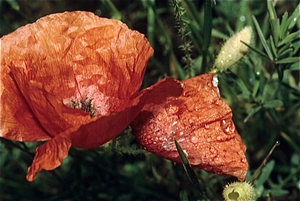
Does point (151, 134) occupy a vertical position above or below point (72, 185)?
above

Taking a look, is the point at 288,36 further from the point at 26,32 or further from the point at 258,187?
the point at 26,32

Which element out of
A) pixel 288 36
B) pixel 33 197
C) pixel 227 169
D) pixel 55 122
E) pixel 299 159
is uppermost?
pixel 288 36

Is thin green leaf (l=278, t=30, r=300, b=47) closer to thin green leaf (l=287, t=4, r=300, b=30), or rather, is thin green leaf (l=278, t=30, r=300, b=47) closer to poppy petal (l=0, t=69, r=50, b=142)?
thin green leaf (l=287, t=4, r=300, b=30)

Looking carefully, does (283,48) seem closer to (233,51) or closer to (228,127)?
(233,51)

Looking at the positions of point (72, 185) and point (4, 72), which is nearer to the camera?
point (4, 72)

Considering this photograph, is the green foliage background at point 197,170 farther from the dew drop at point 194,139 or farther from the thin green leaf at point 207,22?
the dew drop at point 194,139

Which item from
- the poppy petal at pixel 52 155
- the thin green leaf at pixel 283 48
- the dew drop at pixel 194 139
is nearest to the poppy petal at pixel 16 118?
the poppy petal at pixel 52 155

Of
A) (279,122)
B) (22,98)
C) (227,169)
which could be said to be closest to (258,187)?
(279,122)
